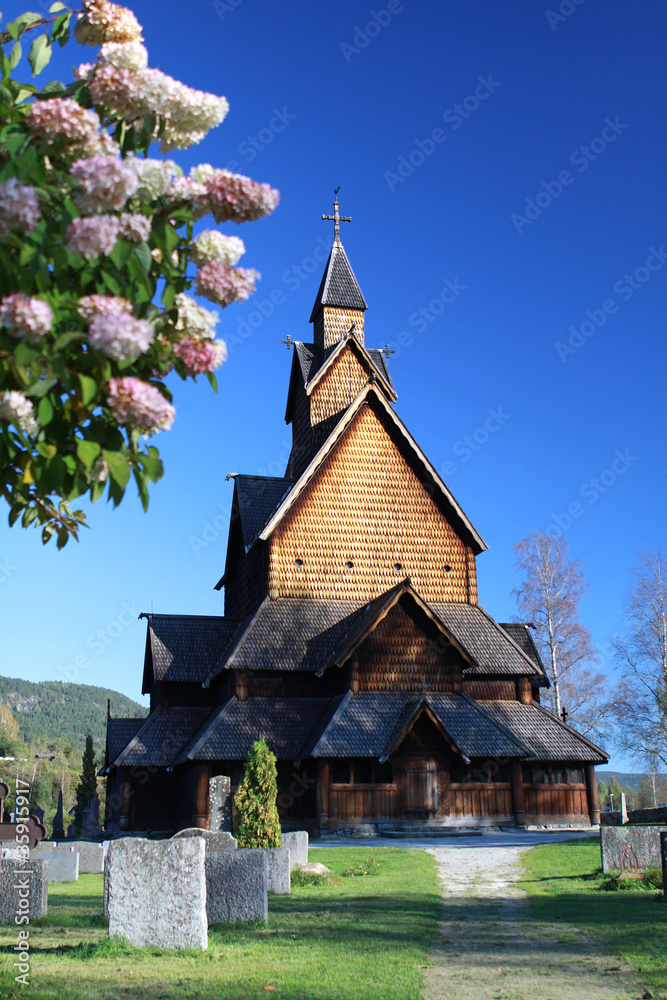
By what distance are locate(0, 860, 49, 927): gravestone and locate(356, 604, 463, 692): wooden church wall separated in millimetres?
15891

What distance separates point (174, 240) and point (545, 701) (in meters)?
41.3

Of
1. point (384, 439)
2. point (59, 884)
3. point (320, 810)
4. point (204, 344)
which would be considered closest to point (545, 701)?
point (384, 439)

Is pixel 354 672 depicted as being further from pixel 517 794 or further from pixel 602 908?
pixel 602 908

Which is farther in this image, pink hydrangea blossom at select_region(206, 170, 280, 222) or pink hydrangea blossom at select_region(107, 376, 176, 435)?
pink hydrangea blossom at select_region(206, 170, 280, 222)

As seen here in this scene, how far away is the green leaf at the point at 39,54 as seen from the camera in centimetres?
464

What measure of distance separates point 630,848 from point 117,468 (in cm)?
1185

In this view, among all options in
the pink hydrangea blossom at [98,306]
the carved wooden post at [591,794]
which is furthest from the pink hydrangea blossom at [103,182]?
the carved wooden post at [591,794]

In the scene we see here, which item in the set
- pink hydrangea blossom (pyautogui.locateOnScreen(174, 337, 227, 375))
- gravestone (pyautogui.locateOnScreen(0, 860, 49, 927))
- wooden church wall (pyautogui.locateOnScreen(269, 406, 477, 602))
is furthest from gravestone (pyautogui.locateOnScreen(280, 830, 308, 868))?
wooden church wall (pyautogui.locateOnScreen(269, 406, 477, 602))

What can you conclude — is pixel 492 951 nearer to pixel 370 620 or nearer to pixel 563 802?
pixel 370 620

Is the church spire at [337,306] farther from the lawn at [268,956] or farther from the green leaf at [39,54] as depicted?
the green leaf at [39,54]

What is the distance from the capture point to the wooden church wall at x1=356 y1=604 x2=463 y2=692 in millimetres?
25234

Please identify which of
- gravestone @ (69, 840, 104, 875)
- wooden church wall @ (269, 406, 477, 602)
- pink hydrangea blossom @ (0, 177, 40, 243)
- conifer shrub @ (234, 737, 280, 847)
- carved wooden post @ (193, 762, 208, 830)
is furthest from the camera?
wooden church wall @ (269, 406, 477, 602)

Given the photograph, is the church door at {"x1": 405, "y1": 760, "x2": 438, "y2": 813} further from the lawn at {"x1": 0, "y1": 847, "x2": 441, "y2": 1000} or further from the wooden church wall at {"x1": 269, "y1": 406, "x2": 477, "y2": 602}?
the lawn at {"x1": 0, "y1": 847, "x2": 441, "y2": 1000}

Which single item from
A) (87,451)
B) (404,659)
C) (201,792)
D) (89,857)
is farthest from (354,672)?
(87,451)
